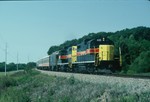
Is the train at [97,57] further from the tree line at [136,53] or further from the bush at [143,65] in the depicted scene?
the bush at [143,65]

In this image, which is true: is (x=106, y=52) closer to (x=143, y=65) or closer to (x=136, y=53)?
(x=143, y=65)

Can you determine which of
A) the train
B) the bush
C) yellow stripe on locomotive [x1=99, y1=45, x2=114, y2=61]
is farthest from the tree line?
the train

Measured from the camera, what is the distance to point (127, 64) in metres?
67.1

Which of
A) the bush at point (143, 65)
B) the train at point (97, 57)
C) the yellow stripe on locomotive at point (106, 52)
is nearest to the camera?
the train at point (97, 57)

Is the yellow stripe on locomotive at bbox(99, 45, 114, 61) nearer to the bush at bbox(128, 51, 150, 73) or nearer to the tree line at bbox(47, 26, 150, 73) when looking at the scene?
the tree line at bbox(47, 26, 150, 73)

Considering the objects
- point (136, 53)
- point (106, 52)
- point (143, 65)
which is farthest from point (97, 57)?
point (136, 53)

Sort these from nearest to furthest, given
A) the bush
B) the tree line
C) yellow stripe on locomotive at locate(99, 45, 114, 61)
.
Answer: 1. yellow stripe on locomotive at locate(99, 45, 114, 61)
2. the bush
3. the tree line

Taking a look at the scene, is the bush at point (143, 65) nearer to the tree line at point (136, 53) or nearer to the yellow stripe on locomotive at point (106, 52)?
the tree line at point (136, 53)

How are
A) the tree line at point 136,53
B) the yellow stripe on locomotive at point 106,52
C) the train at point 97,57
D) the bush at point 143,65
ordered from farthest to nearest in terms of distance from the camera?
1. the tree line at point 136,53
2. the bush at point 143,65
3. the yellow stripe on locomotive at point 106,52
4. the train at point 97,57

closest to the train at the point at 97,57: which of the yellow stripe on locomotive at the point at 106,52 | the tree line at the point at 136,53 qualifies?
the yellow stripe on locomotive at the point at 106,52

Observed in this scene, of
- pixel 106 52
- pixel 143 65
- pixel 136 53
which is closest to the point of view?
pixel 106 52

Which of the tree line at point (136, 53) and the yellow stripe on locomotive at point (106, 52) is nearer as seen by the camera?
the yellow stripe on locomotive at point (106, 52)

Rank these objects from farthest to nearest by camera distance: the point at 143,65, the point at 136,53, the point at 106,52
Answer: the point at 136,53 → the point at 143,65 → the point at 106,52

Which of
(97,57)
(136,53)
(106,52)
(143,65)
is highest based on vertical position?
(136,53)
